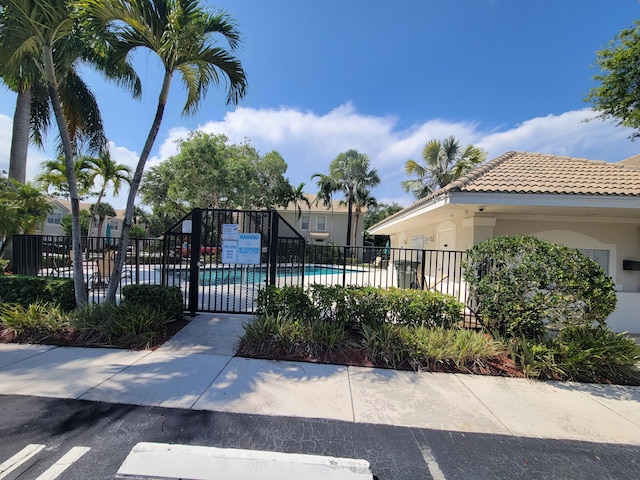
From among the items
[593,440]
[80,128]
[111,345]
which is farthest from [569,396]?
[80,128]

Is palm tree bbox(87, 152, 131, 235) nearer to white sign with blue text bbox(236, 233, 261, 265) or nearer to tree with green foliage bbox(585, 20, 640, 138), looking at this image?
white sign with blue text bbox(236, 233, 261, 265)

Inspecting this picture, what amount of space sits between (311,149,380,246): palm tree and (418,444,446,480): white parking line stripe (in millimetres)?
25648

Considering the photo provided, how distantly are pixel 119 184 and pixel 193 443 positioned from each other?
40.6 feet

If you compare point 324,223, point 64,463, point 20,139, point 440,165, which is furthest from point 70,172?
point 324,223

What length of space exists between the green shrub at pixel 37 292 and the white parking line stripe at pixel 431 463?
6.43 meters

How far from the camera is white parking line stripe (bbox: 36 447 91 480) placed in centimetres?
208

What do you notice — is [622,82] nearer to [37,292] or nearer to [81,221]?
[37,292]

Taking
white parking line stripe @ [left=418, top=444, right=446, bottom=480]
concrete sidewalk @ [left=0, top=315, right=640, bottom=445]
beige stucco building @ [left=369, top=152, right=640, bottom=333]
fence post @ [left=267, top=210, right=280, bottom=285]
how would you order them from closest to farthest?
white parking line stripe @ [left=418, top=444, right=446, bottom=480] → concrete sidewalk @ [left=0, top=315, right=640, bottom=445] → beige stucco building @ [left=369, top=152, right=640, bottom=333] → fence post @ [left=267, top=210, right=280, bottom=285]

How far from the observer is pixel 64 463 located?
2.20 meters

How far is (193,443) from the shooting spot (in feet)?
8.08

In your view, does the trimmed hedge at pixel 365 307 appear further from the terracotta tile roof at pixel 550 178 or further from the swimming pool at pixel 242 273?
the terracotta tile roof at pixel 550 178

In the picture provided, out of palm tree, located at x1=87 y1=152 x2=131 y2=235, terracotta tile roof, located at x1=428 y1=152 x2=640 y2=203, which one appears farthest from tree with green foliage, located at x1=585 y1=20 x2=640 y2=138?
palm tree, located at x1=87 y1=152 x2=131 y2=235

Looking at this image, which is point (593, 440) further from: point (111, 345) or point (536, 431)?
point (111, 345)

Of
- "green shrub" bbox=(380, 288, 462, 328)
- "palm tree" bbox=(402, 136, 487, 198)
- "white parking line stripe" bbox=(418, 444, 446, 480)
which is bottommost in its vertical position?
"white parking line stripe" bbox=(418, 444, 446, 480)
